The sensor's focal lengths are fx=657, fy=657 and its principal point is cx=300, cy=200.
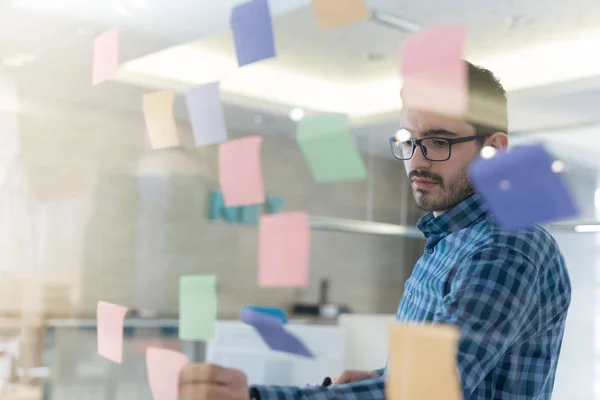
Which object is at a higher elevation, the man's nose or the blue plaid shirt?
the man's nose

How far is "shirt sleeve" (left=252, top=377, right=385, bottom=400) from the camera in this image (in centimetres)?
50

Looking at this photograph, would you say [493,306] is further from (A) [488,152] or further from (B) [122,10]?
(B) [122,10]

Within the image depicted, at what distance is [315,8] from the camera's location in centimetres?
64

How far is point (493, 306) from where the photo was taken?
48 cm

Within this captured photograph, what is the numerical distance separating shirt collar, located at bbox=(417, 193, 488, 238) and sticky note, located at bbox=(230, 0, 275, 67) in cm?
24

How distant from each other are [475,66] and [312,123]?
168 mm

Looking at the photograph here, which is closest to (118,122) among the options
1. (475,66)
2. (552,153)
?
(475,66)

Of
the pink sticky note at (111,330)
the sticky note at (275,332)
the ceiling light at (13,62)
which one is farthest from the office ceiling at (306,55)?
the pink sticky note at (111,330)

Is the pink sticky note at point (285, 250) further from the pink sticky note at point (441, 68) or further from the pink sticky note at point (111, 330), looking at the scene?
the pink sticky note at point (111, 330)

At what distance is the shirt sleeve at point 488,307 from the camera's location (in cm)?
48

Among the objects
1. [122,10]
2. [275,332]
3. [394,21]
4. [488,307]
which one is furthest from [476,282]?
[122,10]

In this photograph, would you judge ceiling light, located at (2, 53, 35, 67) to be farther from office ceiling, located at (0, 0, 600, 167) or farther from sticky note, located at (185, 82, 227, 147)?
sticky note, located at (185, 82, 227, 147)

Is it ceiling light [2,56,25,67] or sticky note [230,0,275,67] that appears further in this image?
ceiling light [2,56,25,67]

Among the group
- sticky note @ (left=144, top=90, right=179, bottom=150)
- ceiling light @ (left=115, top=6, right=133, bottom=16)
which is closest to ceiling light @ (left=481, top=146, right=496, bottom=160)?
sticky note @ (left=144, top=90, right=179, bottom=150)
